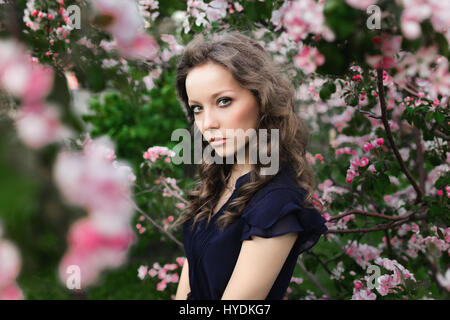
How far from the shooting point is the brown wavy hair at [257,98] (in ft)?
4.66

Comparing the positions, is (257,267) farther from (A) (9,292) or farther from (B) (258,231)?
(A) (9,292)

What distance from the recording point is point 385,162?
201cm

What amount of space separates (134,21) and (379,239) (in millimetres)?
3810

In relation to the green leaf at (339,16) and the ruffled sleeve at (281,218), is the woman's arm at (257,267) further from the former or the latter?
the green leaf at (339,16)

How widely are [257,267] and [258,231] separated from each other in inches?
4.5

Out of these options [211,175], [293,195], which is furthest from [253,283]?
[211,175]

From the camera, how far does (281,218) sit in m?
1.25

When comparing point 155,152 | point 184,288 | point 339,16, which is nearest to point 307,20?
point 339,16

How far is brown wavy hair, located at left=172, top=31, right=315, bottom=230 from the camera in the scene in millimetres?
1419

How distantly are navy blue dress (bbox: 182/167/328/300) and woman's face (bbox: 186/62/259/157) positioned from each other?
20 centimetres

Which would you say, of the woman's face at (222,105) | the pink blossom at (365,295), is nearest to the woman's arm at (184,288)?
the woman's face at (222,105)

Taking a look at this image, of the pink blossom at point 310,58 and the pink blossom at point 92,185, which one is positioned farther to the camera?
the pink blossom at point 310,58

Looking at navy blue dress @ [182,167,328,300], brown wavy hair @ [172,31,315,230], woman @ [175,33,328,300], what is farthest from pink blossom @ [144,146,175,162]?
navy blue dress @ [182,167,328,300]

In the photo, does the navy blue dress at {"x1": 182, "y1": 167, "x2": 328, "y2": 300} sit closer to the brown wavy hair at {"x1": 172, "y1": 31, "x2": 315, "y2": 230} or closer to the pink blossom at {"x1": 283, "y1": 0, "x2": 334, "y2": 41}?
the brown wavy hair at {"x1": 172, "y1": 31, "x2": 315, "y2": 230}
